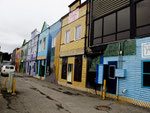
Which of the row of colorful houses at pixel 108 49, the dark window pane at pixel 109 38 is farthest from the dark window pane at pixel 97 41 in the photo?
the dark window pane at pixel 109 38

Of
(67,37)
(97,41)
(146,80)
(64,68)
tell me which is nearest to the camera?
(146,80)

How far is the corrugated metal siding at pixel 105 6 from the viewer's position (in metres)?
9.47

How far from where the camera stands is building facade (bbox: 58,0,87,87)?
12555mm

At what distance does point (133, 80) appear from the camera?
308 inches

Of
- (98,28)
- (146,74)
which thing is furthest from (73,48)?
(146,74)

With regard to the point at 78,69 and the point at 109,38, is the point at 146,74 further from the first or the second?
the point at 78,69

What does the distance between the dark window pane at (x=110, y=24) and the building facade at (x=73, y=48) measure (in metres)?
2.57

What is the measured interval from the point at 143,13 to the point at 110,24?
2.68 metres

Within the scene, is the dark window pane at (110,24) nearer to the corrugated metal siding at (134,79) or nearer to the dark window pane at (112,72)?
the corrugated metal siding at (134,79)

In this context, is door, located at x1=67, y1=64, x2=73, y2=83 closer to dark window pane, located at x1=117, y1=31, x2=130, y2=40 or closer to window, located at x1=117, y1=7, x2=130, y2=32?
dark window pane, located at x1=117, y1=31, x2=130, y2=40

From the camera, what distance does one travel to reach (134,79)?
7.76 m

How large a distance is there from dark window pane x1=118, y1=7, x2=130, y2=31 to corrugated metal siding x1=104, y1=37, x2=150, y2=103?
167 cm

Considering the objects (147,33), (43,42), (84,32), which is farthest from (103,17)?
(43,42)

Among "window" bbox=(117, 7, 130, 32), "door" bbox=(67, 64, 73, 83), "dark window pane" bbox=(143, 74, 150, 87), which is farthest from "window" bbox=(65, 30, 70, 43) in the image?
"dark window pane" bbox=(143, 74, 150, 87)
